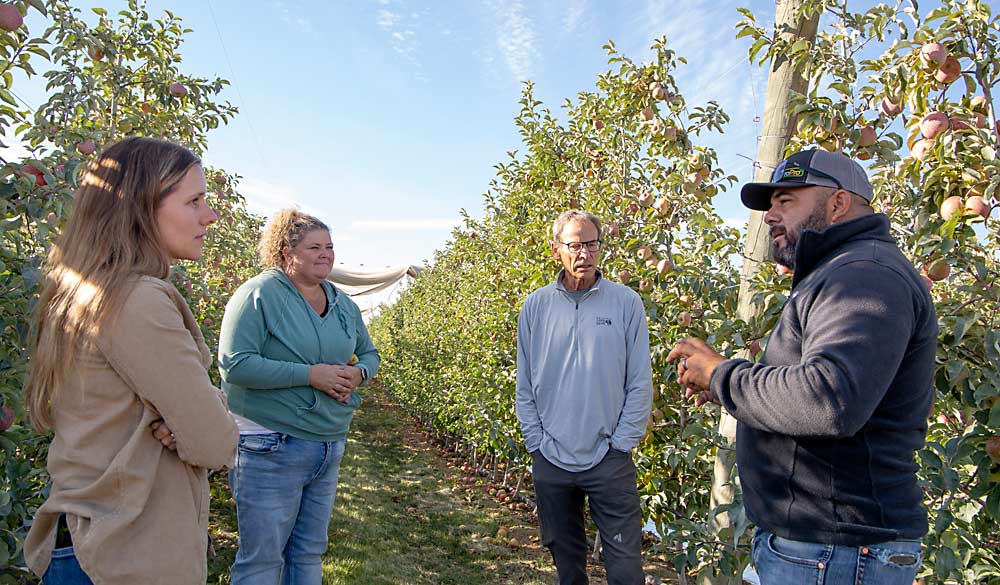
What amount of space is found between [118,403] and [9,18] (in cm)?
155

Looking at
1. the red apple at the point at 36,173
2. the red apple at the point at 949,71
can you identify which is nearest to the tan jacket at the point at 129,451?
the red apple at the point at 36,173

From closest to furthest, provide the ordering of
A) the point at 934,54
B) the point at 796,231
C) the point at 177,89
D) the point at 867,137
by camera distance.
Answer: the point at 796,231
the point at 934,54
the point at 867,137
the point at 177,89

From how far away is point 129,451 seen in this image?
124cm

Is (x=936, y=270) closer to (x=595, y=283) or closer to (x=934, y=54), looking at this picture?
(x=934, y=54)

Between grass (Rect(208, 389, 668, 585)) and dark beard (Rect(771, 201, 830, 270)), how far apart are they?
296 centimetres

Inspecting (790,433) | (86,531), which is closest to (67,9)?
(86,531)

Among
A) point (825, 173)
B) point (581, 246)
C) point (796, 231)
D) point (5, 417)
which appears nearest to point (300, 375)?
point (5, 417)

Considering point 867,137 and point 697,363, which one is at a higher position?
point 867,137

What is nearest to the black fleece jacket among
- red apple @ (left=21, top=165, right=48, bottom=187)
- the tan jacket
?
the tan jacket

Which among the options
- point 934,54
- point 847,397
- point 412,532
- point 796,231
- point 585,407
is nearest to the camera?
point 847,397

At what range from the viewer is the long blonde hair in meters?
1.24

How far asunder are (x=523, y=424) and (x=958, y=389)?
1544 millimetres

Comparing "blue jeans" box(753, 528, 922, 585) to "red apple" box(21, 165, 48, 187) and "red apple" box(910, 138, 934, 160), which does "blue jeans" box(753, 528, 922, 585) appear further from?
"red apple" box(21, 165, 48, 187)

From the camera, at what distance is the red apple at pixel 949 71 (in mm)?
1829
